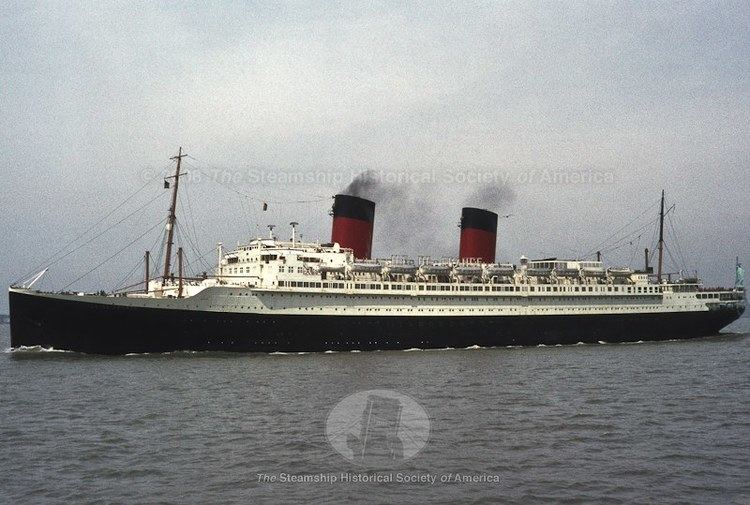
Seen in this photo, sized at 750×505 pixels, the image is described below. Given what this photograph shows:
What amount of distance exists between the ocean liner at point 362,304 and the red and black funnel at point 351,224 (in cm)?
7

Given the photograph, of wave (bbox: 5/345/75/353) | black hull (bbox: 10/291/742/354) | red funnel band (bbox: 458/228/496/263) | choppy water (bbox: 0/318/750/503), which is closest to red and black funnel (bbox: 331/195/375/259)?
black hull (bbox: 10/291/742/354)

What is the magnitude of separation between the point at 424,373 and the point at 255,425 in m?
11.8

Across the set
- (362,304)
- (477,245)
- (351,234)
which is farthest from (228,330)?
(477,245)

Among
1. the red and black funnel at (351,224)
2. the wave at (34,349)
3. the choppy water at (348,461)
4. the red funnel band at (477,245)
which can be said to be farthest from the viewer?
the red funnel band at (477,245)

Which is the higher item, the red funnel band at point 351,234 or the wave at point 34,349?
the red funnel band at point 351,234

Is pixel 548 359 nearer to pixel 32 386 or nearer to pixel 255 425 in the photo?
pixel 255 425

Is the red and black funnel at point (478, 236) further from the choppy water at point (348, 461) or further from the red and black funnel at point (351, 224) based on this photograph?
the choppy water at point (348, 461)

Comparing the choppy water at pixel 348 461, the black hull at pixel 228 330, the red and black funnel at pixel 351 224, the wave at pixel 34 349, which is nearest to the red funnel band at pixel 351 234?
the red and black funnel at pixel 351 224

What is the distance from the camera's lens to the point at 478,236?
48.0 m

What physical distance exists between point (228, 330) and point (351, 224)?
11994mm

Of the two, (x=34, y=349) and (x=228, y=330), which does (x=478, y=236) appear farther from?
(x=34, y=349)

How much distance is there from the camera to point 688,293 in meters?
52.1

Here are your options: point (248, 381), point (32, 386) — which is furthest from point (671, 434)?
point (32, 386)

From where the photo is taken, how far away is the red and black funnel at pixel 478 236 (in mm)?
47938
